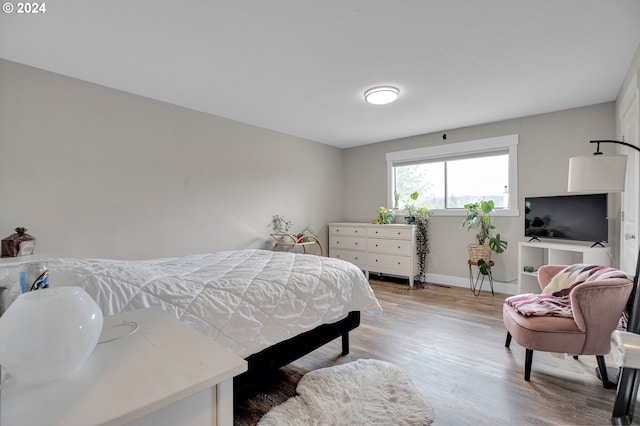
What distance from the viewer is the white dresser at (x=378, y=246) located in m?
4.48

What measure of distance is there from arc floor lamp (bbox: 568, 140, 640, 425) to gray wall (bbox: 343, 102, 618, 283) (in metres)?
1.76

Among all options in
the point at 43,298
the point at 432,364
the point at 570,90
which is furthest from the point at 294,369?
the point at 570,90

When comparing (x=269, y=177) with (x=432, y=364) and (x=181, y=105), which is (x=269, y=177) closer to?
(x=181, y=105)

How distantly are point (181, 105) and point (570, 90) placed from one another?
4.12 meters

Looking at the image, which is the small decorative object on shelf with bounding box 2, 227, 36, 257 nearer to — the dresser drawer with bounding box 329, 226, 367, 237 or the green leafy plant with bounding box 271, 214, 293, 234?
the green leafy plant with bounding box 271, 214, 293, 234

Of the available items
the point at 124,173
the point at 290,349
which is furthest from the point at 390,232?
the point at 124,173

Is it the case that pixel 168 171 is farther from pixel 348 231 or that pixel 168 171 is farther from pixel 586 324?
pixel 586 324

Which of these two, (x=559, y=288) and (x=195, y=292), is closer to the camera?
(x=195, y=292)

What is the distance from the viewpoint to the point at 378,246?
477cm

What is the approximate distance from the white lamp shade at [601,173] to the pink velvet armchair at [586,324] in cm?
61

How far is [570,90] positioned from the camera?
3002mm

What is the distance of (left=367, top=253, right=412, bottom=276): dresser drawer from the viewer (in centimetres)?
448

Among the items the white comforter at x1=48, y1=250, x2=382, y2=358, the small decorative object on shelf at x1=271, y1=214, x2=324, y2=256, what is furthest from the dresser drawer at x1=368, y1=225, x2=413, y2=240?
the white comforter at x1=48, y1=250, x2=382, y2=358

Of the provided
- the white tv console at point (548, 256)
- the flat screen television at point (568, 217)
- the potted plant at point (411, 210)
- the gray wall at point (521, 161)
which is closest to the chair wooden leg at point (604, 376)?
the white tv console at point (548, 256)
